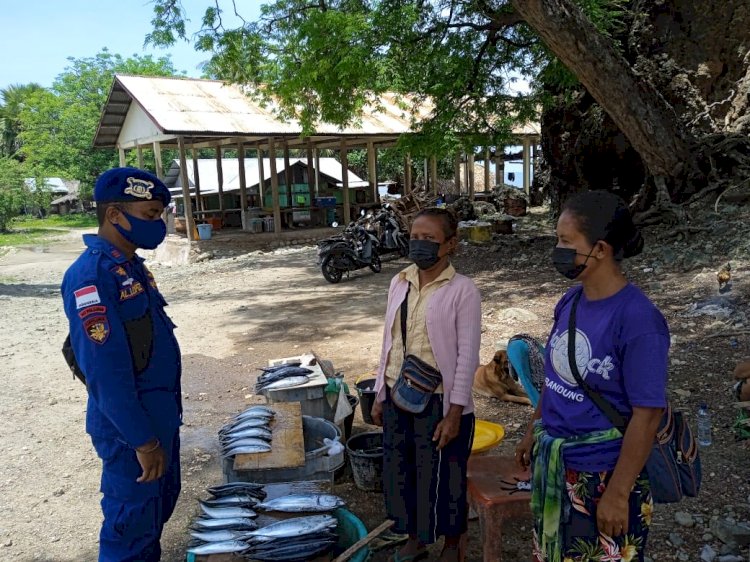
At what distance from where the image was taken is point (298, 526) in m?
2.53

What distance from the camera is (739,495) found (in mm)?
3250

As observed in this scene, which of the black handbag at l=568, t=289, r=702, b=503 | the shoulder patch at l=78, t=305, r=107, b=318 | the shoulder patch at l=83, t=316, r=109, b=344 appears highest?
the shoulder patch at l=78, t=305, r=107, b=318

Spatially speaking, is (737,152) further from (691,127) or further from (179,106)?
(179,106)

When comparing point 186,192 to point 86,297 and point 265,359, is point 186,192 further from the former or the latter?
point 86,297

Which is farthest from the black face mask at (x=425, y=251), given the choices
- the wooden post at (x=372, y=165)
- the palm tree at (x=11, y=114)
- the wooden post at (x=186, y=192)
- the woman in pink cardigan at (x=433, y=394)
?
the palm tree at (x=11, y=114)

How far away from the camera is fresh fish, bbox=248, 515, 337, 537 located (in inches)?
97.4

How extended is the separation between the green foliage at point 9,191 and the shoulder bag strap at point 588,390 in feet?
116

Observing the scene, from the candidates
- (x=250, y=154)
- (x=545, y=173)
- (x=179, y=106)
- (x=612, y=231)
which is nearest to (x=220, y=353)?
(x=612, y=231)

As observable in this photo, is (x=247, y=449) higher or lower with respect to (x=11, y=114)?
lower

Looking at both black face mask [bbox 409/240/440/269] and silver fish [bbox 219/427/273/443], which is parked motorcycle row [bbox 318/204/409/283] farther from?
black face mask [bbox 409/240/440/269]

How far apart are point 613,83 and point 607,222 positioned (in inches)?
304

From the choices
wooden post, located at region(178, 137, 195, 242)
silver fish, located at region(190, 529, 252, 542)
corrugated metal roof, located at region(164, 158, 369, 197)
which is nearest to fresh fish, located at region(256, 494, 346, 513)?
silver fish, located at region(190, 529, 252, 542)

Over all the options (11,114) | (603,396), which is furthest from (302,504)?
(11,114)

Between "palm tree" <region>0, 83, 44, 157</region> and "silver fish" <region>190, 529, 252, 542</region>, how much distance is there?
46564mm
